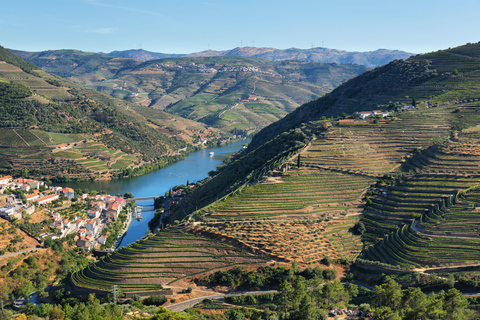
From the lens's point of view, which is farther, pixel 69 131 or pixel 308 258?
pixel 69 131

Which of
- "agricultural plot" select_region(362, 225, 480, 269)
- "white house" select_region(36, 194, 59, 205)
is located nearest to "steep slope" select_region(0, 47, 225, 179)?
"white house" select_region(36, 194, 59, 205)

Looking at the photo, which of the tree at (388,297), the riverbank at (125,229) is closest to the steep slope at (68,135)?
the riverbank at (125,229)

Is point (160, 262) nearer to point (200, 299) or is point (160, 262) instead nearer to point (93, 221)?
point (200, 299)

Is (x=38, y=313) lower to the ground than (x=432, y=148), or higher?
lower

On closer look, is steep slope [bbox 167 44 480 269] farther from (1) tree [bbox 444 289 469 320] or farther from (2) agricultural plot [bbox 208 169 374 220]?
(1) tree [bbox 444 289 469 320]

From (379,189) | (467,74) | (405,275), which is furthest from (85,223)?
(467,74)

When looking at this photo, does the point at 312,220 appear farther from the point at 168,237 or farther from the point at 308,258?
the point at 168,237
